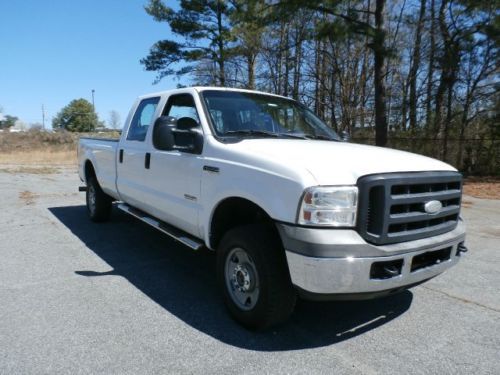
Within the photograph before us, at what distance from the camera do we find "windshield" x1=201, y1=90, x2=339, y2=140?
13.3ft

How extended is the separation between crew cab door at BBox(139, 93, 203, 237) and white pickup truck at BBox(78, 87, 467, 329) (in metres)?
0.02

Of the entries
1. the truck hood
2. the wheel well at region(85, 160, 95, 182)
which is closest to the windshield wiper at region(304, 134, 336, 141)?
the truck hood

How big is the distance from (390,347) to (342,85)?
1997cm

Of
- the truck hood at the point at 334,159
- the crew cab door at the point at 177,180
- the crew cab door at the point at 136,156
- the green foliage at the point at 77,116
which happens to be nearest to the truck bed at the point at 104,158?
the crew cab door at the point at 136,156

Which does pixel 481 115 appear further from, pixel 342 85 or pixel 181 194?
pixel 181 194

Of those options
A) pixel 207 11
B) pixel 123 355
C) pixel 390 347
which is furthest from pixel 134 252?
pixel 207 11

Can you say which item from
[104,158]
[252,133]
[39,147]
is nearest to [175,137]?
[252,133]

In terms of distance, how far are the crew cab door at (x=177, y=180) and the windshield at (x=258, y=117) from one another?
0.23 meters

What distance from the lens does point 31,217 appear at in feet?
25.2

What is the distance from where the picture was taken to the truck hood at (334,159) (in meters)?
2.87

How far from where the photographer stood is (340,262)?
8.95ft

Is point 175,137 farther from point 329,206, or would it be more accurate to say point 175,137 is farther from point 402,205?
point 402,205

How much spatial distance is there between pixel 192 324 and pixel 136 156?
8.15 feet

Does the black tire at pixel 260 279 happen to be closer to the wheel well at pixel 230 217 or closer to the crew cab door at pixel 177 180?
the wheel well at pixel 230 217
